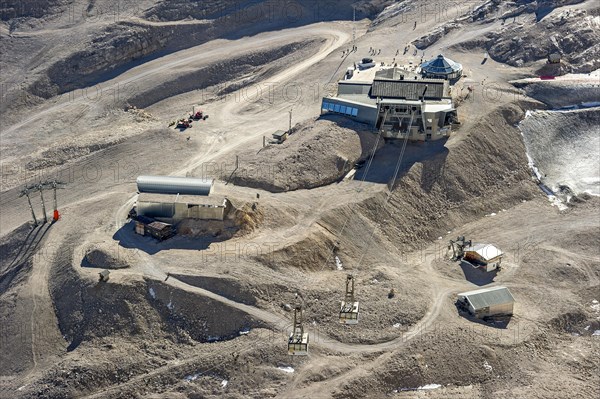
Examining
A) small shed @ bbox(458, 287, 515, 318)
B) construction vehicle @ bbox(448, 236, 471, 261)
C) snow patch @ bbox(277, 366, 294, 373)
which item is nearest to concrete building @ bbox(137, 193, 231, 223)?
snow patch @ bbox(277, 366, 294, 373)

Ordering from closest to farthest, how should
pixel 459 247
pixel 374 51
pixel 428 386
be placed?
1. pixel 428 386
2. pixel 459 247
3. pixel 374 51

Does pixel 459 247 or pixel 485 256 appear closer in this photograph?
pixel 485 256

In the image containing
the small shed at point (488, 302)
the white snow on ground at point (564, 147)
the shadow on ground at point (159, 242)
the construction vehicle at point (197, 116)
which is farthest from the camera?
the construction vehicle at point (197, 116)

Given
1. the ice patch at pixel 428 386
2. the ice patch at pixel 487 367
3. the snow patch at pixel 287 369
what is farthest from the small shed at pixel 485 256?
the snow patch at pixel 287 369

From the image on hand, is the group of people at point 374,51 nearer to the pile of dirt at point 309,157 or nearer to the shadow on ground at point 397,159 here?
the pile of dirt at point 309,157

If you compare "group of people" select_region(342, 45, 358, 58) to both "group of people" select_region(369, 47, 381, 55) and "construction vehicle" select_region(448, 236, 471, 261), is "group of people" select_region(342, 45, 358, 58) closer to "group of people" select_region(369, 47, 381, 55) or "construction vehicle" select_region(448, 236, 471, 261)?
"group of people" select_region(369, 47, 381, 55)

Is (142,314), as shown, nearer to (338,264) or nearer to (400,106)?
(338,264)

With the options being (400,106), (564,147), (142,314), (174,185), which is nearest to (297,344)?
(142,314)
